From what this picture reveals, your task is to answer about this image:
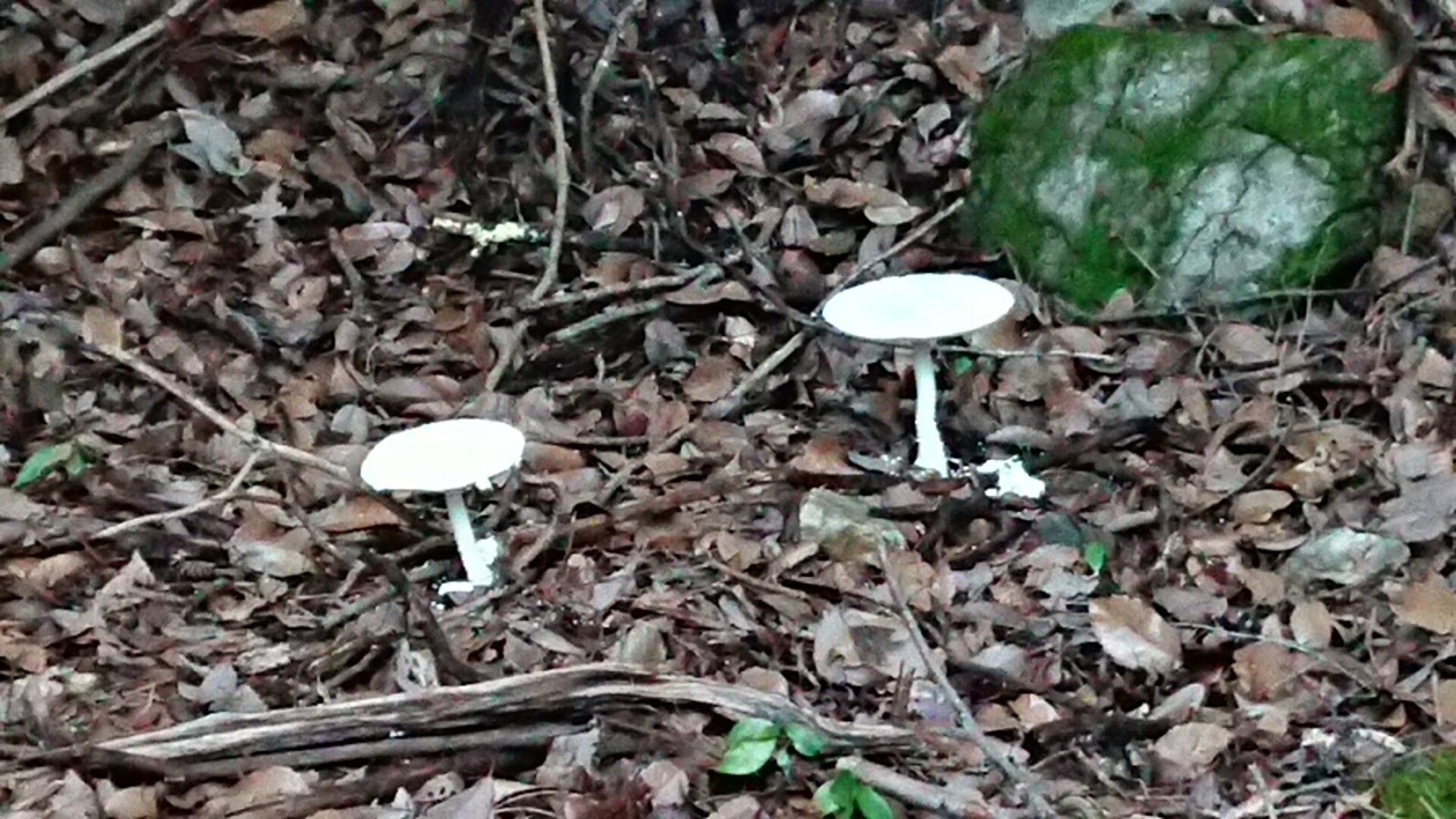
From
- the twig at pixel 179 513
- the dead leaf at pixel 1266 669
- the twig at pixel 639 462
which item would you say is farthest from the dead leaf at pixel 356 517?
the dead leaf at pixel 1266 669

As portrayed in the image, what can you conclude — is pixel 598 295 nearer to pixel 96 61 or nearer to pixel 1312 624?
pixel 96 61

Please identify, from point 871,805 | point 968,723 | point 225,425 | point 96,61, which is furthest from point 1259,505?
point 96,61

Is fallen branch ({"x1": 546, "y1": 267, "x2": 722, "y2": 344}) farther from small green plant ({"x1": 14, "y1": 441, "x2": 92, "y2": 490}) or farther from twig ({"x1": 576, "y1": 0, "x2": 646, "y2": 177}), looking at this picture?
small green plant ({"x1": 14, "y1": 441, "x2": 92, "y2": 490})

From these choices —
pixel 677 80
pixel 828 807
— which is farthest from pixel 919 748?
pixel 677 80

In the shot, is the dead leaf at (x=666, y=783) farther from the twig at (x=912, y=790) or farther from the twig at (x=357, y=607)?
the twig at (x=357, y=607)

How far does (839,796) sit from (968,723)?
0.29 m

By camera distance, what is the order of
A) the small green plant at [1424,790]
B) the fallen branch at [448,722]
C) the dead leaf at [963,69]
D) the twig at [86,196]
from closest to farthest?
the small green plant at [1424,790] < the fallen branch at [448,722] < the twig at [86,196] < the dead leaf at [963,69]

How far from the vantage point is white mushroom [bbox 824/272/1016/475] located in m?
3.77

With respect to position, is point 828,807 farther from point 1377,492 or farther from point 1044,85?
point 1044,85

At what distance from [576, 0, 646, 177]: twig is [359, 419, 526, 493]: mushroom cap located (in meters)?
1.83

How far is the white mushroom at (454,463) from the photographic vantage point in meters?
3.51

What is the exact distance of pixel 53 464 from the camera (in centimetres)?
420

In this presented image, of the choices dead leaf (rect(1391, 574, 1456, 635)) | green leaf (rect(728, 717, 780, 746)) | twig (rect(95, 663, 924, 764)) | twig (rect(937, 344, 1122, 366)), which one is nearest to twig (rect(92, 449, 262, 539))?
twig (rect(95, 663, 924, 764))

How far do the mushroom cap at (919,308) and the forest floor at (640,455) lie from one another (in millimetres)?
441
